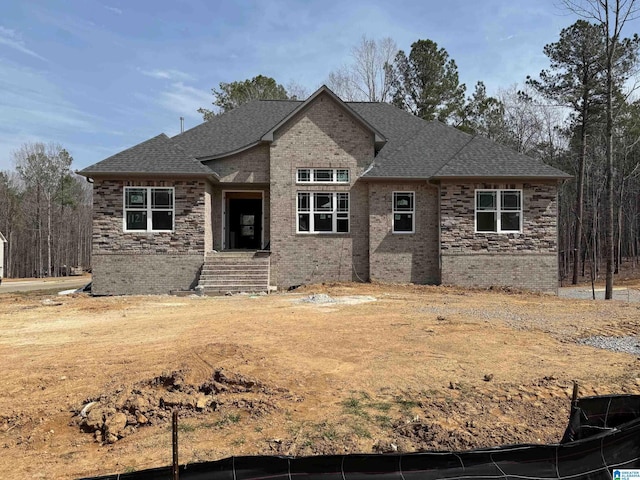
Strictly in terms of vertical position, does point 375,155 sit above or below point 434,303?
above

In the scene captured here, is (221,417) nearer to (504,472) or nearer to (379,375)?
(379,375)

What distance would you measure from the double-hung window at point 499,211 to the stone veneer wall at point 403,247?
5.47 feet

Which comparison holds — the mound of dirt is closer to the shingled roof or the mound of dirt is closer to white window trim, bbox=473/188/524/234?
the shingled roof

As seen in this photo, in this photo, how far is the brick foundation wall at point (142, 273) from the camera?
52.0 ft

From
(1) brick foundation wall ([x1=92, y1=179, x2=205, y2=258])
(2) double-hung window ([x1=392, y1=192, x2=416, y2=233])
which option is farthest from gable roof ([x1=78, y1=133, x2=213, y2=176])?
(2) double-hung window ([x1=392, y1=192, x2=416, y2=233])

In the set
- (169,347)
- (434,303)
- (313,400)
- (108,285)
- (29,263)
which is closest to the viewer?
(313,400)

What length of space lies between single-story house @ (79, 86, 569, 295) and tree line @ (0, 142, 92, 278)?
29.4m

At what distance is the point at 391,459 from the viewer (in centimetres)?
275

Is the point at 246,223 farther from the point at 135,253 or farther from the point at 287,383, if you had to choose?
the point at 287,383

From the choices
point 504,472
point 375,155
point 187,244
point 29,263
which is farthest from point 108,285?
point 29,263

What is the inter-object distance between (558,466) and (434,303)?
9405 mm

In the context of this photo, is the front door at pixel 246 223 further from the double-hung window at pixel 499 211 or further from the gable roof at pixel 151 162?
the double-hung window at pixel 499 211

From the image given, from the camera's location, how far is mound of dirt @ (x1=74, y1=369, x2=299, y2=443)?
4254mm

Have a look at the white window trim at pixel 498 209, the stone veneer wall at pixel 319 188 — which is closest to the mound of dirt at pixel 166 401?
the stone veneer wall at pixel 319 188
